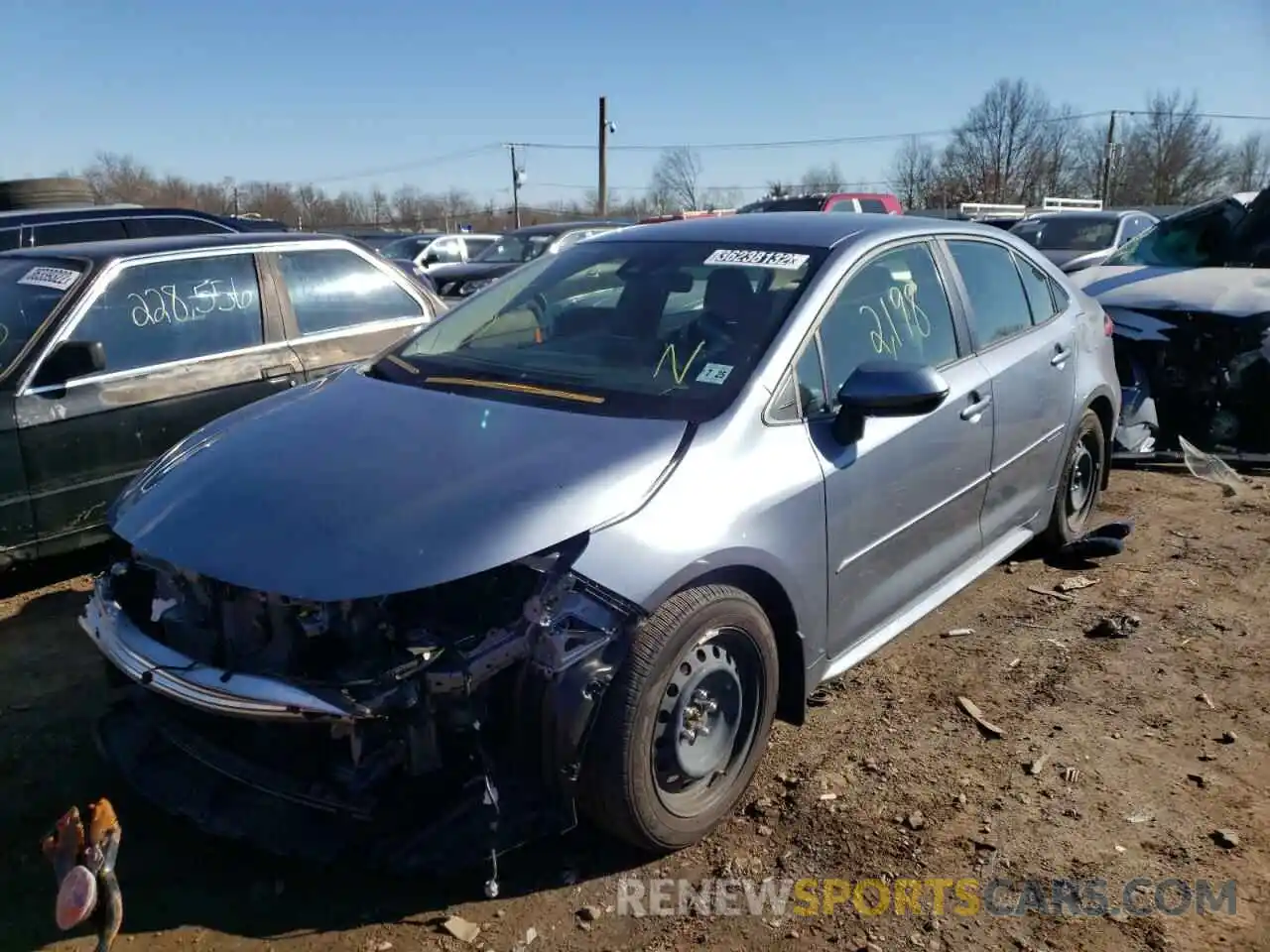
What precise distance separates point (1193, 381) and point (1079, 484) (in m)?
1.90

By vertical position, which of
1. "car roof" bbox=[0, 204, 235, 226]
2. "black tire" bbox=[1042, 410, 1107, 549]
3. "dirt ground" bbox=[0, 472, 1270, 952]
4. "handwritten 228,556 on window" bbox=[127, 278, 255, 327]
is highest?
"car roof" bbox=[0, 204, 235, 226]

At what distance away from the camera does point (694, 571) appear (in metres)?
2.59

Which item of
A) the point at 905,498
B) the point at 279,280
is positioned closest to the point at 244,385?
the point at 279,280

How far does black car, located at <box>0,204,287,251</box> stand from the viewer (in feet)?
27.6

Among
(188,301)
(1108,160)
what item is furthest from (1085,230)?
(1108,160)

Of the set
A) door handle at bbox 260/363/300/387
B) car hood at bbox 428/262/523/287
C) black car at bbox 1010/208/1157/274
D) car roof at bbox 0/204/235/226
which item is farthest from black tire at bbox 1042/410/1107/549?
black car at bbox 1010/208/1157/274

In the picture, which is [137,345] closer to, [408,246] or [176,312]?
[176,312]

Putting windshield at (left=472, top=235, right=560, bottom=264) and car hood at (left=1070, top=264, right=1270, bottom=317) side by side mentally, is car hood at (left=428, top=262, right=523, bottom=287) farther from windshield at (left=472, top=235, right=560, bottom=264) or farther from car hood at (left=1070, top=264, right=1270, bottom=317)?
car hood at (left=1070, top=264, right=1270, bottom=317)

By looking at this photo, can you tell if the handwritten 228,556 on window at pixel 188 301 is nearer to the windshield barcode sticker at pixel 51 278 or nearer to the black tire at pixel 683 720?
the windshield barcode sticker at pixel 51 278

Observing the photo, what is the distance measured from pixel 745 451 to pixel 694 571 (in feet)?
1.47

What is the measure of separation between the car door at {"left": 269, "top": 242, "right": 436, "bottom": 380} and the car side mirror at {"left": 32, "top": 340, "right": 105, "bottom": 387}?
1107 millimetres

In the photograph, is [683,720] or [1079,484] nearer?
[683,720]

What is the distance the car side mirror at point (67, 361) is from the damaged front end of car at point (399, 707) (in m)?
2.43

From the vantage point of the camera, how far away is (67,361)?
4473 mm
